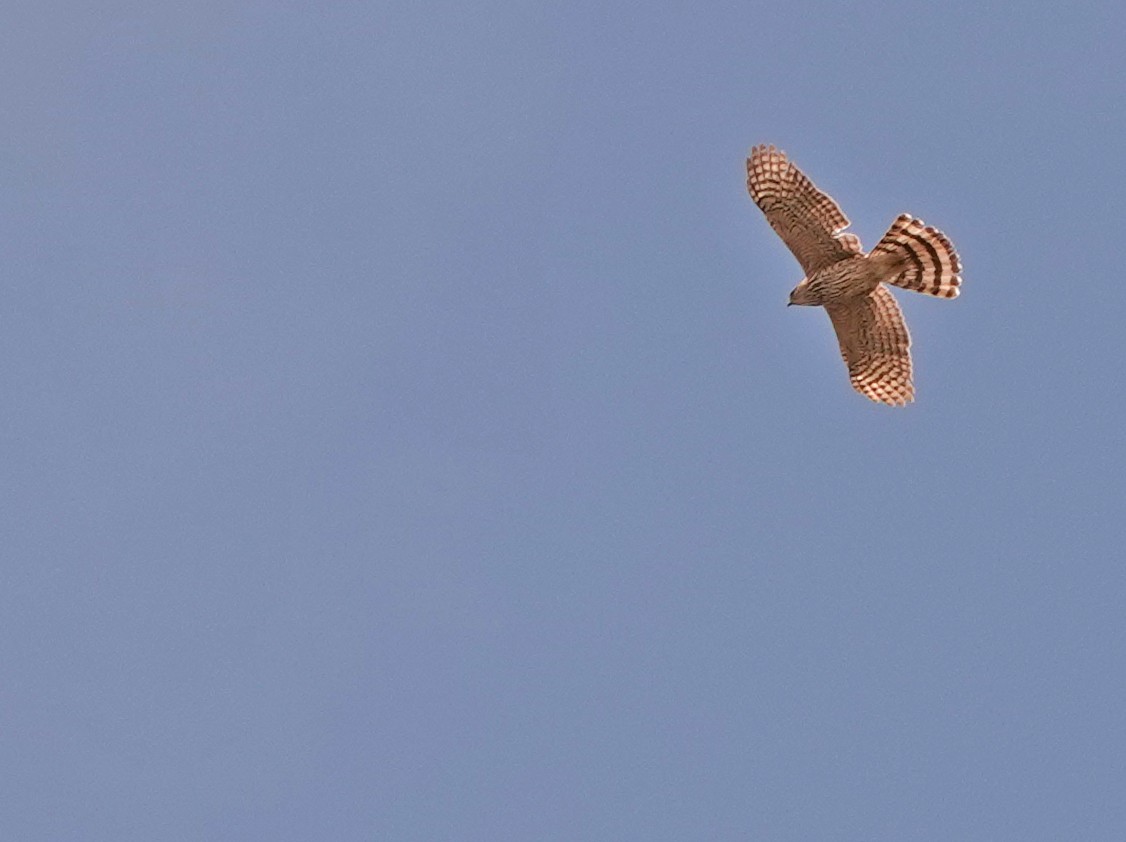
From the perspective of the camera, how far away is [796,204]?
97.0ft

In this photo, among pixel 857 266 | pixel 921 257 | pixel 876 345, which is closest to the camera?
pixel 921 257

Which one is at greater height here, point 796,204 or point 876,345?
point 796,204

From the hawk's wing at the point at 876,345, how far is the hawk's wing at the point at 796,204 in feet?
4.33

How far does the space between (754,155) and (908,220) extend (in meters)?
3.00

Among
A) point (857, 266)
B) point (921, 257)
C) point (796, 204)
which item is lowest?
point (921, 257)

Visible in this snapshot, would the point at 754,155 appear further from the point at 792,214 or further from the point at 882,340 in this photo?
the point at 882,340

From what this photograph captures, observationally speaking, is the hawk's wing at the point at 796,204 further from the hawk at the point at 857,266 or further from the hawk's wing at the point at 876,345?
the hawk's wing at the point at 876,345

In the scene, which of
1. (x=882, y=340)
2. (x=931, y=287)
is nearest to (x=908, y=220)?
(x=931, y=287)

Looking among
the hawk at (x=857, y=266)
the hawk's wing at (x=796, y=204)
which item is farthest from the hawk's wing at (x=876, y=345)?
the hawk's wing at (x=796, y=204)

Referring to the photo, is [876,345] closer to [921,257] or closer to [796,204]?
[921,257]

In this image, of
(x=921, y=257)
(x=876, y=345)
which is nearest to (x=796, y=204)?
(x=921, y=257)

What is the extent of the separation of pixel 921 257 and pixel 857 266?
1.21 metres

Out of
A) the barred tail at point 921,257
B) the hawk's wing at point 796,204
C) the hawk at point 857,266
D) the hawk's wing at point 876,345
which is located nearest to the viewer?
the barred tail at point 921,257

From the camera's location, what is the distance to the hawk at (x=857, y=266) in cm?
2880
